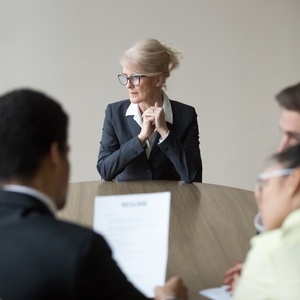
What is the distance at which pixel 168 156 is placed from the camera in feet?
8.55

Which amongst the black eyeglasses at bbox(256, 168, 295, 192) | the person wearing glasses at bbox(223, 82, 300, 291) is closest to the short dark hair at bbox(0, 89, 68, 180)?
the black eyeglasses at bbox(256, 168, 295, 192)

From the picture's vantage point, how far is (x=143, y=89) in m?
2.70

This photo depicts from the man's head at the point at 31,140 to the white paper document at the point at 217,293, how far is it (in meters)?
0.49

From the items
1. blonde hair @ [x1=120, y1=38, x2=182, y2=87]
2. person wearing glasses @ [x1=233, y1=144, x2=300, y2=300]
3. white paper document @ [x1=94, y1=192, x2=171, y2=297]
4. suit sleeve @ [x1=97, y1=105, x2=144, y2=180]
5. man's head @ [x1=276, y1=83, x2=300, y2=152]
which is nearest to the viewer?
person wearing glasses @ [x1=233, y1=144, x2=300, y2=300]

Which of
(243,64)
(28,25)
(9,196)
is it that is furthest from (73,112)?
(9,196)

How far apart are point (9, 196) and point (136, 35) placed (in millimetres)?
2825

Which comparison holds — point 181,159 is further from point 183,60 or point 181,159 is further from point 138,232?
point 183,60

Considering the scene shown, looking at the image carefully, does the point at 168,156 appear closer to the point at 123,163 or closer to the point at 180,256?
the point at 123,163

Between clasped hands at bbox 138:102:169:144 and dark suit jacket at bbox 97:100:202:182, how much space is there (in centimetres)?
4

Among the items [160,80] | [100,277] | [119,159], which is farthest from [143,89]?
[100,277]

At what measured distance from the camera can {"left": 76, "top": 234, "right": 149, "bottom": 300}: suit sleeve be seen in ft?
3.39

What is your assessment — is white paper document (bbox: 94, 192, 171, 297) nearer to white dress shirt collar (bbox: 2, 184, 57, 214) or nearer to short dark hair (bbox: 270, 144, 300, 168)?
white dress shirt collar (bbox: 2, 184, 57, 214)

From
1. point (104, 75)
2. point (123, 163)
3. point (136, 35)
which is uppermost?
point (136, 35)

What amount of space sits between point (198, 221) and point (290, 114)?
622 mm
